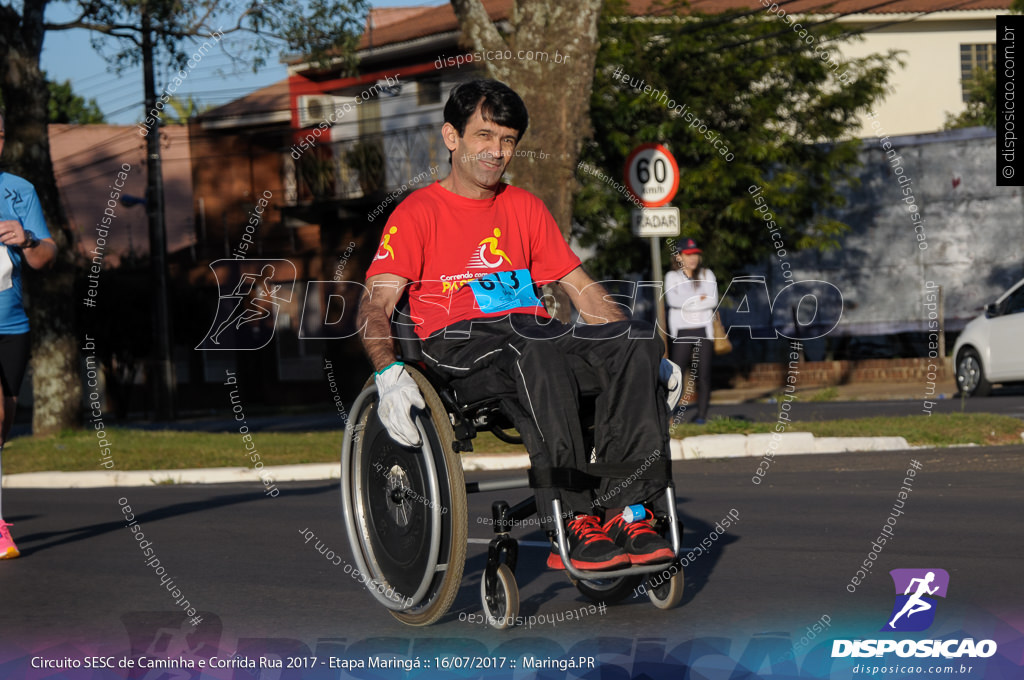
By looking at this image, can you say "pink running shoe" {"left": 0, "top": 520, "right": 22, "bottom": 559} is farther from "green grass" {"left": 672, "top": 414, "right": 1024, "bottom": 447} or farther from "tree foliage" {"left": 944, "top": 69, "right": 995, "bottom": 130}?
"tree foliage" {"left": 944, "top": 69, "right": 995, "bottom": 130}

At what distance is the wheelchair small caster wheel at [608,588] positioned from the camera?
14.4 ft

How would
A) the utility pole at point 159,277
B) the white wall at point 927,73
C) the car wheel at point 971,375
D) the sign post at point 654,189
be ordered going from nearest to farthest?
the sign post at point 654,189 < the car wheel at point 971,375 < the utility pole at point 159,277 < the white wall at point 927,73

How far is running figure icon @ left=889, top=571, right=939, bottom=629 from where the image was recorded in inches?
161

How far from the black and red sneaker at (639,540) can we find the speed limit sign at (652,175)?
746cm

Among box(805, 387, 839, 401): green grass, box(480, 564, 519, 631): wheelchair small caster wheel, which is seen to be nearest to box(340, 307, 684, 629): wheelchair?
box(480, 564, 519, 631): wheelchair small caster wheel

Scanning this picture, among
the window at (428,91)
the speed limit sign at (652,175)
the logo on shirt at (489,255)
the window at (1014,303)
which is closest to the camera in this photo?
the logo on shirt at (489,255)

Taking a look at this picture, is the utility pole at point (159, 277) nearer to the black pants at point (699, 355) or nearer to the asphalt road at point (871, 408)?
→ the asphalt road at point (871, 408)

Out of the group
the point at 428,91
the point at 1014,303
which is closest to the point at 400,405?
the point at 1014,303

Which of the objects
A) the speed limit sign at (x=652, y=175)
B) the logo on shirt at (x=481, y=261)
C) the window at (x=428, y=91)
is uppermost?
the window at (x=428, y=91)

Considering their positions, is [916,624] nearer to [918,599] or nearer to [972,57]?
[918,599]

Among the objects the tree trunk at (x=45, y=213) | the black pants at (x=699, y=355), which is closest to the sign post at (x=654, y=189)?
the black pants at (x=699, y=355)

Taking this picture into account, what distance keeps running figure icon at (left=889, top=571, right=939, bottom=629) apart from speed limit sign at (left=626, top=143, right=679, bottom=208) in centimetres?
690

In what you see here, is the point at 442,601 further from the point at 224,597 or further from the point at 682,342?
the point at 682,342

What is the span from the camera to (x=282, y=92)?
3341 cm
